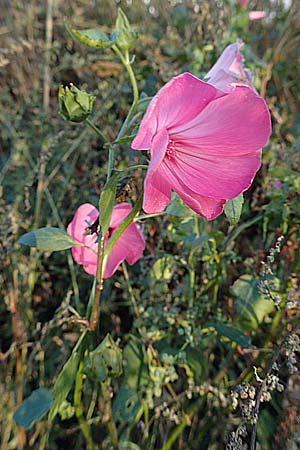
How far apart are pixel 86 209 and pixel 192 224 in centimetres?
16

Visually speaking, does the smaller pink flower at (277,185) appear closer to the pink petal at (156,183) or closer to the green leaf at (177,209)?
the green leaf at (177,209)

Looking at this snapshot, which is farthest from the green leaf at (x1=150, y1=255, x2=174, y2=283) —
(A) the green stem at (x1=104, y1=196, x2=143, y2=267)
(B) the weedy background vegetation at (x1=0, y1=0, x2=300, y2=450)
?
(A) the green stem at (x1=104, y1=196, x2=143, y2=267)

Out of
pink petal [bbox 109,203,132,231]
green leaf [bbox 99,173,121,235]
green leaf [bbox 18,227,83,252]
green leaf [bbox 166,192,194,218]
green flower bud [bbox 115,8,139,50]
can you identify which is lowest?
green leaf [bbox 18,227,83,252]

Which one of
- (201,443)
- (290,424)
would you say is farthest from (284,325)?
(201,443)

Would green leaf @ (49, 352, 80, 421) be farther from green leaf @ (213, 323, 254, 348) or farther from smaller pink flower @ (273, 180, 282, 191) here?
smaller pink flower @ (273, 180, 282, 191)

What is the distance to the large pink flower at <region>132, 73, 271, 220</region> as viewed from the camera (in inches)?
19.4

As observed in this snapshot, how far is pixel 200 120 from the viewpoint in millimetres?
525

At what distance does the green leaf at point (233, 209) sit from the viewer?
57 centimetres

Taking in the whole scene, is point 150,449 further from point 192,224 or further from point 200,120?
point 200,120

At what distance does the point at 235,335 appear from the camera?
742mm

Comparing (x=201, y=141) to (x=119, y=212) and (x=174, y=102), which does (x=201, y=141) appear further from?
(x=119, y=212)

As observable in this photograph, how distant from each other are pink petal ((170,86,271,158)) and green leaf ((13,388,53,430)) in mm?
437

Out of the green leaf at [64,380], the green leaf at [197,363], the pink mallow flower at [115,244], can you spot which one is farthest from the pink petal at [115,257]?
the green leaf at [197,363]

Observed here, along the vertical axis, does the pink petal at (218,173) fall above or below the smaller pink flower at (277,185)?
above
